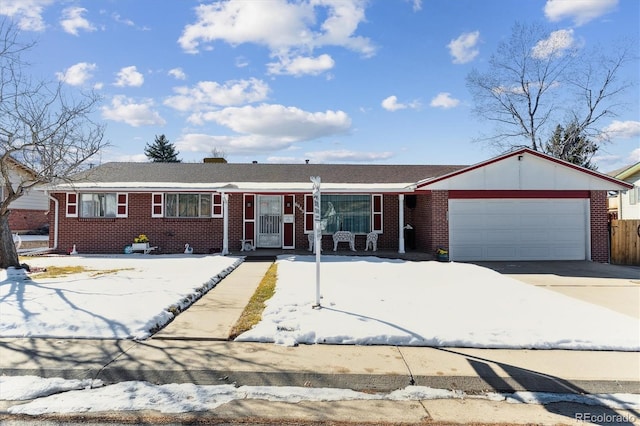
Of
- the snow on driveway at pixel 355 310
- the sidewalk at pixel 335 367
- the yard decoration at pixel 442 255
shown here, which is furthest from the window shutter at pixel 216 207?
the sidewalk at pixel 335 367

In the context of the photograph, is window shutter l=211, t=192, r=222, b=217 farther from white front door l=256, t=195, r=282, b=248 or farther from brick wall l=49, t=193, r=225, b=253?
white front door l=256, t=195, r=282, b=248

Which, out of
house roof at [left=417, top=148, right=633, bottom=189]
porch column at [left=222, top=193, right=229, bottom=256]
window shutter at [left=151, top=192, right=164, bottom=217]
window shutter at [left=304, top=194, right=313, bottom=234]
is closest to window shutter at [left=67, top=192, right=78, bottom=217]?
window shutter at [left=151, top=192, right=164, bottom=217]

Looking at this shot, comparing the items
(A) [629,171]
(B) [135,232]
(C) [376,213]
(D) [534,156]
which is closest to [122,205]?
(B) [135,232]

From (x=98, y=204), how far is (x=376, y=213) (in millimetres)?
10643

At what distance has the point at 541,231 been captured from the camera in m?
13.5

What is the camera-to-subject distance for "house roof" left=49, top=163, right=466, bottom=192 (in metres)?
15.6

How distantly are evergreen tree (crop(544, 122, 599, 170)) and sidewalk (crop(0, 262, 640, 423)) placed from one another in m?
28.4

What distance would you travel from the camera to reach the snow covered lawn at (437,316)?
5.25 metres

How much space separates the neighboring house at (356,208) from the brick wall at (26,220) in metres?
9.58

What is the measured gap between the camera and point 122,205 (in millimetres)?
14906

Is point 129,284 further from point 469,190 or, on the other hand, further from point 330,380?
point 469,190

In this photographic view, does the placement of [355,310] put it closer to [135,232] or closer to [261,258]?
[261,258]

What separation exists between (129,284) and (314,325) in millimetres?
4779

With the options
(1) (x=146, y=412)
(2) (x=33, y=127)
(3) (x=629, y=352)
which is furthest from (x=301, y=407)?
(2) (x=33, y=127)
